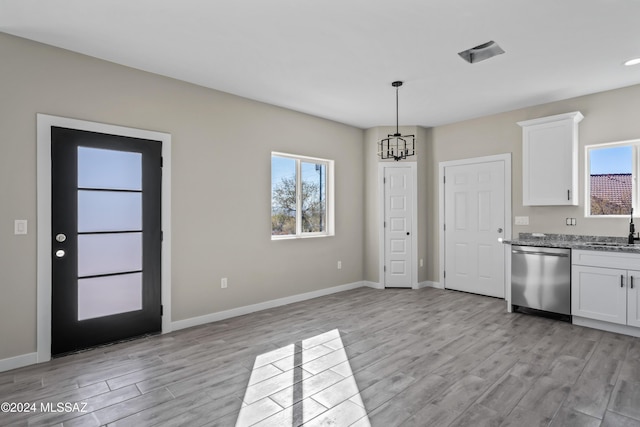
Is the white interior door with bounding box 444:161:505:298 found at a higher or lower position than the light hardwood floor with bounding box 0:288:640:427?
higher

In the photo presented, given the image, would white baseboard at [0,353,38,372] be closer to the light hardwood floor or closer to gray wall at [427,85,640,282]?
the light hardwood floor

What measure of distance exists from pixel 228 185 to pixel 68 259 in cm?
179

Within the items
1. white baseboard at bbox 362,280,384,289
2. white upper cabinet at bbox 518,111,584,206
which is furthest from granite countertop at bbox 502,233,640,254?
white baseboard at bbox 362,280,384,289

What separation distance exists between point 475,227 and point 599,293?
1.94 metres

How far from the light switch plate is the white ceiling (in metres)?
1.56

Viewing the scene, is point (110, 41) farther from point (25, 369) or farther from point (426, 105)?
point (426, 105)

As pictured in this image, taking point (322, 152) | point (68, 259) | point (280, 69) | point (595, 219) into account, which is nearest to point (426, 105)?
point (322, 152)

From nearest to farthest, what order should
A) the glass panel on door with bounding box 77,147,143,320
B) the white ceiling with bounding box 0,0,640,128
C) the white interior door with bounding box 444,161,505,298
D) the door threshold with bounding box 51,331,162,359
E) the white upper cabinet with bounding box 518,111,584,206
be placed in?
the white ceiling with bounding box 0,0,640,128, the door threshold with bounding box 51,331,162,359, the glass panel on door with bounding box 77,147,143,320, the white upper cabinet with bounding box 518,111,584,206, the white interior door with bounding box 444,161,505,298

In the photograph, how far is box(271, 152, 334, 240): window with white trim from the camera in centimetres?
492

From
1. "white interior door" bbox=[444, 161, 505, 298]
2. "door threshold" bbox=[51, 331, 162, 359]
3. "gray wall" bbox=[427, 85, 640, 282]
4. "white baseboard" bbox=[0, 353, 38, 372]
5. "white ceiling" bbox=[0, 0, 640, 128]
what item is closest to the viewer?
"white ceiling" bbox=[0, 0, 640, 128]

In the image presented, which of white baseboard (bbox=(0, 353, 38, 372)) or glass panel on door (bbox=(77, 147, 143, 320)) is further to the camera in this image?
glass panel on door (bbox=(77, 147, 143, 320))

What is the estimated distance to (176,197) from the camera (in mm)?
3803

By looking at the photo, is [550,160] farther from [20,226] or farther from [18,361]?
[18,361]

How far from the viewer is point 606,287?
369 centimetres
